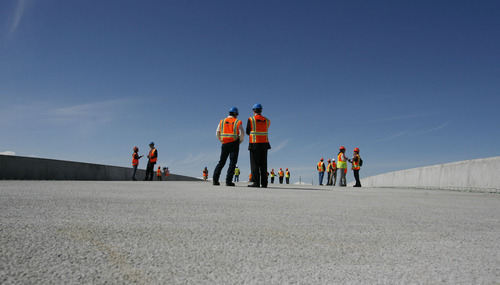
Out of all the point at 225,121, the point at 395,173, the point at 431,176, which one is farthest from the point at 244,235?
the point at 395,173

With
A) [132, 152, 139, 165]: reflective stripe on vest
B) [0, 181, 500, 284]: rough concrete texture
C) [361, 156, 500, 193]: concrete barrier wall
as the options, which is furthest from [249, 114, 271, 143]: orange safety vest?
[132, 152, 139, 165]: reflective stripe on vest

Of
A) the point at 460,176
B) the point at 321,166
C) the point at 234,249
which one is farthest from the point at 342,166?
the point at 234,249

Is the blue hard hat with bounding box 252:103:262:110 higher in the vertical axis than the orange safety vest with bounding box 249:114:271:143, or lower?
Answer: higher

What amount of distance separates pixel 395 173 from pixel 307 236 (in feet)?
65.0

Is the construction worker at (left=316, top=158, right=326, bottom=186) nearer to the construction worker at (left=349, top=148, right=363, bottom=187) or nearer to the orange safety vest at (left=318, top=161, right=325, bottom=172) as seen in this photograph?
the orange safety vest at (left=318, top=161, right=325, bottom=172)

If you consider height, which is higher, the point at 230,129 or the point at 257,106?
the point at 257,106

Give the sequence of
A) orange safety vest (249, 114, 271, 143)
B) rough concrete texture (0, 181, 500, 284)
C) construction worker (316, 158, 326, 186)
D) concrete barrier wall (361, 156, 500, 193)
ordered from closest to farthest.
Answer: rough concrete texture (0, 181, 500, 284)
orange safety vest (249, 114, 271, 143)
concrete barrier wall (361, 156, 500, 193)
construction worker (316, 158, 326, 186)

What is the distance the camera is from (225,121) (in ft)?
31.5

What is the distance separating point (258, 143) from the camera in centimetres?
905

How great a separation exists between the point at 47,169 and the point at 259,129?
8967 millimetres

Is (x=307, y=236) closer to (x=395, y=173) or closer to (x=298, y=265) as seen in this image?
(x=298, y=265)

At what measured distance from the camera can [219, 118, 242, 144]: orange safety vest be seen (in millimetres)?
9531

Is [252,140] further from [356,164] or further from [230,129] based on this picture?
[356,164]

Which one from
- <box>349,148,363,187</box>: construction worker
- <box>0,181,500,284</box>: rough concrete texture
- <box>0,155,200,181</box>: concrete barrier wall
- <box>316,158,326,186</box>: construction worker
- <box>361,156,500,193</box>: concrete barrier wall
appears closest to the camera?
<box>0,181,500,284</box>: rough concrete texture
